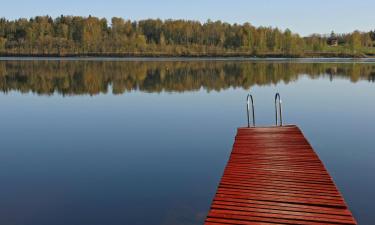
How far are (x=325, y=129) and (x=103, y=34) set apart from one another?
17148 centimetres

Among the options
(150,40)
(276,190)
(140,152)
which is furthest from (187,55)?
(276,190)

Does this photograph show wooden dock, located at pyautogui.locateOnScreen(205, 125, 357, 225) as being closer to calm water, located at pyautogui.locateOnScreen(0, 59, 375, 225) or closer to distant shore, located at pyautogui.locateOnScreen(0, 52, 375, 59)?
calm water, located at pyautogui.locateOnScreen(0, 59, 375, 225)

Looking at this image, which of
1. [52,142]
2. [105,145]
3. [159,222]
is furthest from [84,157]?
[159,222]

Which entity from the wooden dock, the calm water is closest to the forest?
the calm water

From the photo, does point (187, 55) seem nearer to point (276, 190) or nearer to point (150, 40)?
point (150, 40)

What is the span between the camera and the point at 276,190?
376 inches

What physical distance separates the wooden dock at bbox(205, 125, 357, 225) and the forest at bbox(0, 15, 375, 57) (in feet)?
469

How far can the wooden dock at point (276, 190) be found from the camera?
8047 millimetres

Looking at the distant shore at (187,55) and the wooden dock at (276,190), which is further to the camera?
the distant shore at (187,55)

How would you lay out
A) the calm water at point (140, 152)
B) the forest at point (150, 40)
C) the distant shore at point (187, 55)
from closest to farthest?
1. the calm water at point (140, 152)
2. the distant shore at point (187, 55)
3. the forest at point (150, 40)

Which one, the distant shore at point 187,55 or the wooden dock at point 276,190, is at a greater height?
the distant shore at point 187,55

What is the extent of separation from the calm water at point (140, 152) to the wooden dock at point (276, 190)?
53.4 inches

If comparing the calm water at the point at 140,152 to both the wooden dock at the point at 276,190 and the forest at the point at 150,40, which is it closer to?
the wooden dock at the point at 276,190

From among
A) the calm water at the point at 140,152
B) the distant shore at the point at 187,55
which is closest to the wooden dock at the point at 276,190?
the calm water at the point at 140,152
